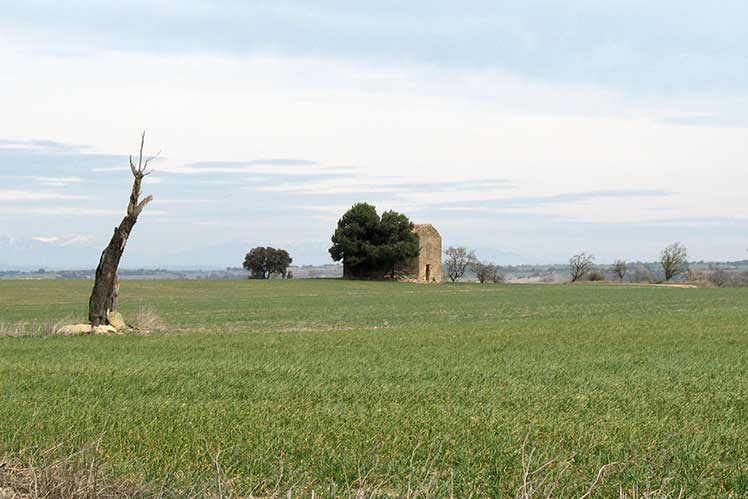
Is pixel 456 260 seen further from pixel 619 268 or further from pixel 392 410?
pixel 392 410

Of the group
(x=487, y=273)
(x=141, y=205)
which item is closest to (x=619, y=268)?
(x=487, y=273)

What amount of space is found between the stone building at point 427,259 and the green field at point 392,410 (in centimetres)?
7032

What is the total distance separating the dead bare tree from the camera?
25.4 metres

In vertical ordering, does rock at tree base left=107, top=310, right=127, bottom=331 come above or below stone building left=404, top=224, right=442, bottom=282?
below

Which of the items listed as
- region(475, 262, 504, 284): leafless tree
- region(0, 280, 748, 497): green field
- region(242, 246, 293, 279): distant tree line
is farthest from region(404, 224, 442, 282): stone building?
region(0, 280, 748, 497): green field

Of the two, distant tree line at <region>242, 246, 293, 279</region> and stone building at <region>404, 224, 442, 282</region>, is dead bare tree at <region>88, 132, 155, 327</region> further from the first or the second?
distant tree line at <region>242, 246, 293, 279</region>

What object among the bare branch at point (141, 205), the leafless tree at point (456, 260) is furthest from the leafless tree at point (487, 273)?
the bare branch at point (141, 205)

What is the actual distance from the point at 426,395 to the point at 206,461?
464 cm

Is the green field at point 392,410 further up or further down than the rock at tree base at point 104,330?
A: further down

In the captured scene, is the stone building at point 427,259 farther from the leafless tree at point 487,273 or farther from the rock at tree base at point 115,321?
the rock at tree base at point 115,321

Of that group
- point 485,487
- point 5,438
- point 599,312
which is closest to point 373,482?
point 485,487

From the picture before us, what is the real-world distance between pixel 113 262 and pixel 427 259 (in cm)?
7030

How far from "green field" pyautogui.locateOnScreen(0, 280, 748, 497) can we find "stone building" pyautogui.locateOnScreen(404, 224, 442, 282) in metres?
70.3

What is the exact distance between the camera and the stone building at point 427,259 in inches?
3654
